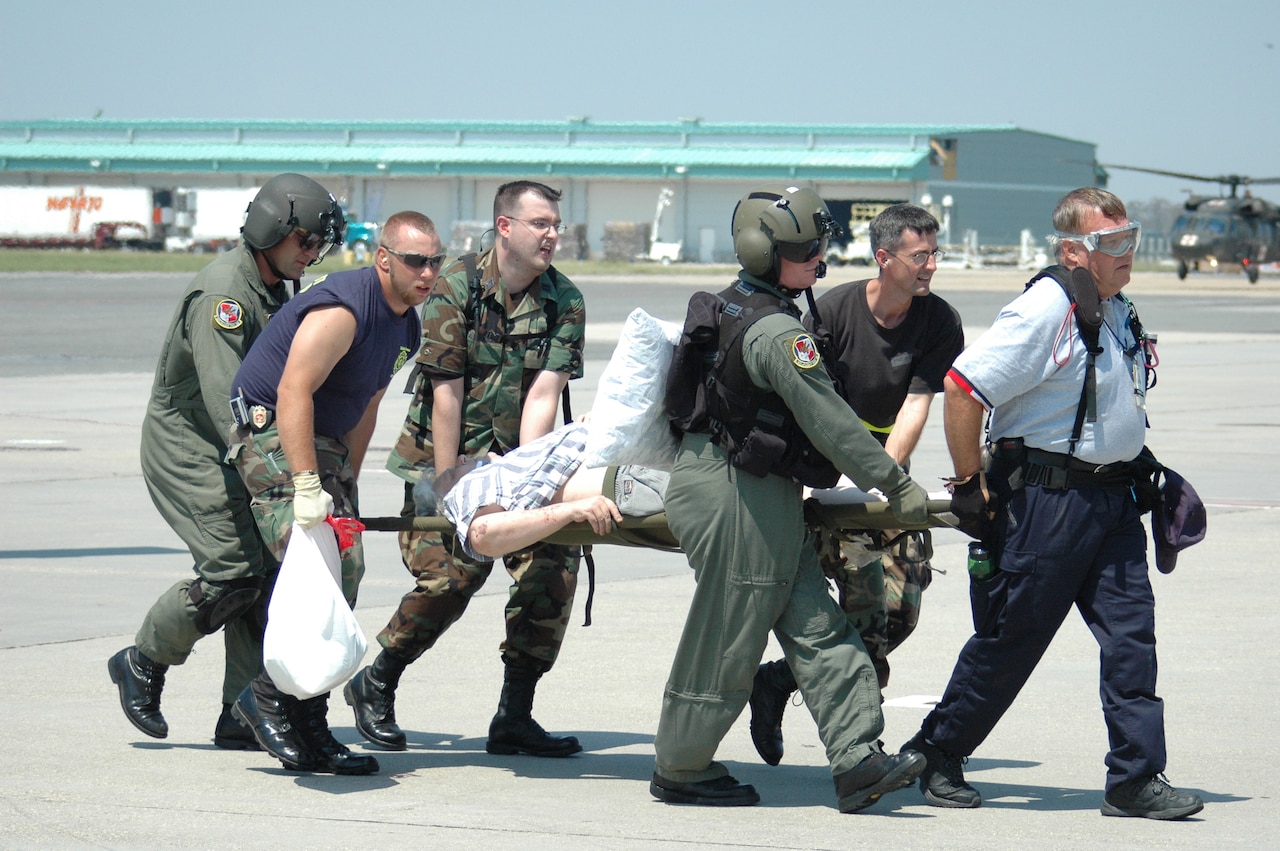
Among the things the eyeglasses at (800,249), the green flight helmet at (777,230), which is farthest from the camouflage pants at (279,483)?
the eyeglasses at (800,249)

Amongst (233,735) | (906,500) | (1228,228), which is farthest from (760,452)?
(1228,228)

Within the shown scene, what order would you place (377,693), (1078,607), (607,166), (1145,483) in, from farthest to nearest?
(607,166) → (377,693) → (1145,483) → (1078,607)

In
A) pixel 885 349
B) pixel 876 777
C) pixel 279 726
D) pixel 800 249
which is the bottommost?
pixel 279 726

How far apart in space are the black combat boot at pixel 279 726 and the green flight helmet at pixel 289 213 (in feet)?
5.11

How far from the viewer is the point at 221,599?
236 inches

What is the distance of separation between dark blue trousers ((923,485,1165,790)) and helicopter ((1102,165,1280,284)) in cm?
5815

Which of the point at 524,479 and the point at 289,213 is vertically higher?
the point at 289,213

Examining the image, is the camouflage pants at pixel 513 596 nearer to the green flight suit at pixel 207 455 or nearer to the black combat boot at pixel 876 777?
the green flight suit at pixel 207 455

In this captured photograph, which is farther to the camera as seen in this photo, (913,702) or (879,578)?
(913,702)

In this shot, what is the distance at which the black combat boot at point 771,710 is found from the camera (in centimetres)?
602

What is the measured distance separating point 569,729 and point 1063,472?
7.54 ft

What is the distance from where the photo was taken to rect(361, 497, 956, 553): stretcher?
5.29 m

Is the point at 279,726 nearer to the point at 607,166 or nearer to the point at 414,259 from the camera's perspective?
the point at 414,259

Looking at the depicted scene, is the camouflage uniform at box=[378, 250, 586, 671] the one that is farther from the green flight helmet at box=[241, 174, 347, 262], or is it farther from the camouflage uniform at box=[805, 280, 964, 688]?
the camouflage uniform at box=[805, 280, 964, 688]
